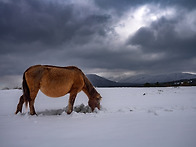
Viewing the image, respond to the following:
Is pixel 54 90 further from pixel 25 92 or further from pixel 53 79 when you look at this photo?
pixel 25 92

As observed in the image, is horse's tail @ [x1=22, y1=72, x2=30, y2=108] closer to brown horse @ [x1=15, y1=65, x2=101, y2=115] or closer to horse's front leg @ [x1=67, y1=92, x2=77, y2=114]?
brown horse @ [x1=15, y1=65, x2=101, y2=115]

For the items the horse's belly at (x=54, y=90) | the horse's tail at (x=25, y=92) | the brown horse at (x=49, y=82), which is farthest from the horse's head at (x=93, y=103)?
the horse's tail at (x=25, y=92)

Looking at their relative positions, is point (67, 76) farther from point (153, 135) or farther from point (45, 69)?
point (153, 135)

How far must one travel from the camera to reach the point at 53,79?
15.2ft

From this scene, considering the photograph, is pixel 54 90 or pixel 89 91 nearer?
pixel 54 90

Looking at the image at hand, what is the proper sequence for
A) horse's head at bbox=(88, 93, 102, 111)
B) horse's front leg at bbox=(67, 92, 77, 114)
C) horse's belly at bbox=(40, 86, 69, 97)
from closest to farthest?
1. horse's belly at bbox=(40, 86, 69, 97)
2. horse's front leg at bbox=(67, 92, 77, 114)
3. horse's head at bbox=(88, 93, 102, 111)

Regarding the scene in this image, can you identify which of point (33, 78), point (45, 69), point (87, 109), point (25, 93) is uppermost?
point (45, 69)

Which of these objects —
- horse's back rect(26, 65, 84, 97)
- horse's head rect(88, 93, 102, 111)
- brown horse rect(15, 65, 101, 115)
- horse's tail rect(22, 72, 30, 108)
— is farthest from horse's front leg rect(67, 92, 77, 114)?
horse's tail rect(22, 72, 30, 108)

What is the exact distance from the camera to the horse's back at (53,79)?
4469mm

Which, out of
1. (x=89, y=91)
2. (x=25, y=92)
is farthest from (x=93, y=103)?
(x=25, y=92)

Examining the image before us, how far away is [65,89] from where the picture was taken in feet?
15.9

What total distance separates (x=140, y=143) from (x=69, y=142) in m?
0.94

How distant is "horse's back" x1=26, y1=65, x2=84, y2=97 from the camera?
4.47 m

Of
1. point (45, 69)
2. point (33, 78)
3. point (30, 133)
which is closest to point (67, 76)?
point (45, 69)
